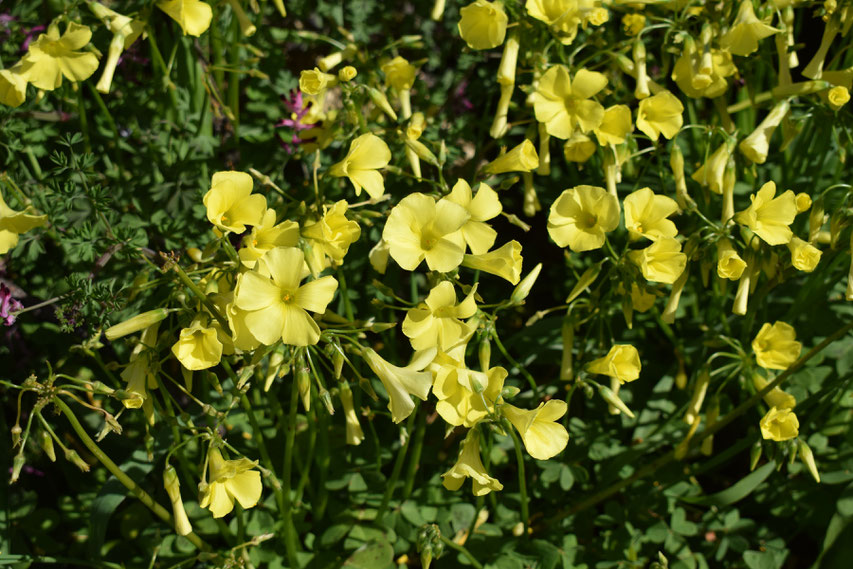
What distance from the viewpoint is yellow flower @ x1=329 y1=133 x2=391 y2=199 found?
150 centimetres

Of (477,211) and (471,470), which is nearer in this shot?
(471,470)

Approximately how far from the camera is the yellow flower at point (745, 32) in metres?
1.69

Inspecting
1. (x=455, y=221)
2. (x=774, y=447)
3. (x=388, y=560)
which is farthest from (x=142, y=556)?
(x=774, y=447)

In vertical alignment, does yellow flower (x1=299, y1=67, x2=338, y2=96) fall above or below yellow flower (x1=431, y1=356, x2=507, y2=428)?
above

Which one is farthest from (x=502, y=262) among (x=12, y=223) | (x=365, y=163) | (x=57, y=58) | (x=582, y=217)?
(x=57, y=58)

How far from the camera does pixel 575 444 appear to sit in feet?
6.55

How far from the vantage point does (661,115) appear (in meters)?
1.75

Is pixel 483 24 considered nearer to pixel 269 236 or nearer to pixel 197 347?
pixel 269 236

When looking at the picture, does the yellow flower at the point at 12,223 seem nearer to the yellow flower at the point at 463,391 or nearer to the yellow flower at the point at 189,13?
the yellow flower at the point at 189,13

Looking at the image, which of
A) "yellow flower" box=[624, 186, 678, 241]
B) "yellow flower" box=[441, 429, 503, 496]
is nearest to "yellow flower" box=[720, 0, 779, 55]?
"yellow flower" box=[624, 186, 678, 241]

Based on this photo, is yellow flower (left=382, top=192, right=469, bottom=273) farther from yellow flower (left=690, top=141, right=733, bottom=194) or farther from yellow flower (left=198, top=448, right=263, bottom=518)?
yellow flower (left=690, top=141, right=733, bottom=194)

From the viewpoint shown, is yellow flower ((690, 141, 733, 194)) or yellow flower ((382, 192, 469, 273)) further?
yellow flower ((690, 141, 733, 194))

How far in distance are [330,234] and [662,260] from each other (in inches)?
25.3

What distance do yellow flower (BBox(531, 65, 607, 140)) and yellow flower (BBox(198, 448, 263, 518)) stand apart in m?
0.94
